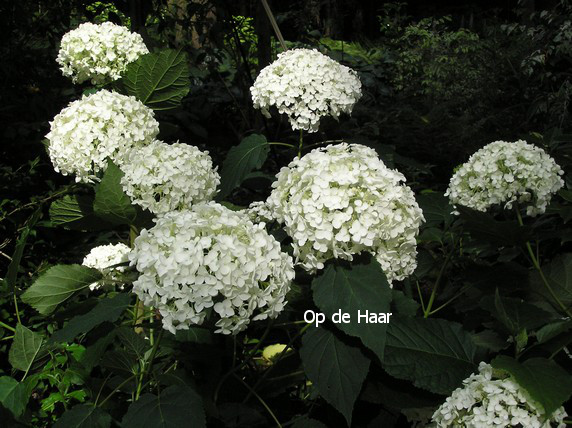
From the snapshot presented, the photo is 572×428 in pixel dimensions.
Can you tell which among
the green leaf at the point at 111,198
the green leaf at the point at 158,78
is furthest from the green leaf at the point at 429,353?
the green leaf at the point at 158,78

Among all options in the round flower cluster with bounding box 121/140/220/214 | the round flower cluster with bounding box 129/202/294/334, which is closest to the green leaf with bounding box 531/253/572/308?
the round flower cluster with bounding box 129/202/294/334

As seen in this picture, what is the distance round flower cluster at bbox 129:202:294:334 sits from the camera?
3.39 feet

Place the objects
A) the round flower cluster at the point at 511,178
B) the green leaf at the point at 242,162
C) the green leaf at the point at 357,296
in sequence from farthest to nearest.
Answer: the green leaf at the point at 242,162 < the round flower cluster at the point at 511,178 < the green leaf at the point at 357,296

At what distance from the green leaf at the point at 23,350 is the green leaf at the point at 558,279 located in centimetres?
131

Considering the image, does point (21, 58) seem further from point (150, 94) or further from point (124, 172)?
point (124, 172)

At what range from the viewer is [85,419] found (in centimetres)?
114

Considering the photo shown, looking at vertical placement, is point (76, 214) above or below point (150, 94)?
below

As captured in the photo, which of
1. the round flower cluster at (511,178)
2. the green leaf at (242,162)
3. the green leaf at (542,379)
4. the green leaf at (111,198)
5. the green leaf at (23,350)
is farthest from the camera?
the green leaf at (242,162)

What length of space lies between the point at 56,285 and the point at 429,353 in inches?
34.7

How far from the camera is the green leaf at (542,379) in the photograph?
98cm

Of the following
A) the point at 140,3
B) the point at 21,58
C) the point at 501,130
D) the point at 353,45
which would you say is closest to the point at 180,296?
the point at 140,3

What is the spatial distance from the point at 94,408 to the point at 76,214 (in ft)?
1.90

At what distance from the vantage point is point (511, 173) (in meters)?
1.67

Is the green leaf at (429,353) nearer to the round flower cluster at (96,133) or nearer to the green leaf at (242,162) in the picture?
the green leaf at (242,162)
